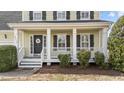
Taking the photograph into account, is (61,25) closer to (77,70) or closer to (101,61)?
(77,70)

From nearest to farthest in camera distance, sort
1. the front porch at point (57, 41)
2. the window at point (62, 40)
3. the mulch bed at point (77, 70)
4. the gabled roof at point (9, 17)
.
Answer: the mulch bed at point (77, 70)
the front porch at point (57, 41)
the window at point (62, 40)
the gabled roof at point (9, 17)

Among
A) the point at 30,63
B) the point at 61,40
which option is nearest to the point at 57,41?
the point at 61,40

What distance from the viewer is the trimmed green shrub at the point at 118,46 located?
16297 millimetres

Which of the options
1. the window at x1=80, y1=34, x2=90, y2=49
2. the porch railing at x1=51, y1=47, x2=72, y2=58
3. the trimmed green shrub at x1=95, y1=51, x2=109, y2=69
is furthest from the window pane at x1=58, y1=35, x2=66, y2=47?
the trimmed green shrub at x1=95, y1=51, x2=109, y2=69

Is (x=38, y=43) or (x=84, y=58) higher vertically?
(x=38, y=43)

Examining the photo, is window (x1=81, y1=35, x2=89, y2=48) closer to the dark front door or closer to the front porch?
the front porch

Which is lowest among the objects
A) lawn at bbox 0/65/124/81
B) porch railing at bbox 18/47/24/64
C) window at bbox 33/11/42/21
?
lawn at bbox 0/65/124/81

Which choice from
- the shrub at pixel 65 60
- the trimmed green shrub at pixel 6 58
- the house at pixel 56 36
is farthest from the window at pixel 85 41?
the trimmed green shrub at pixel 6 58

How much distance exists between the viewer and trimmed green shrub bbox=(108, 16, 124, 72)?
1630cm

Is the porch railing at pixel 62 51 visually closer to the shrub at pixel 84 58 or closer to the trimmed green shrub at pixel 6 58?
the shrub at pixel 84 58

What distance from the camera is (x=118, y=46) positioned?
16609 millimetres

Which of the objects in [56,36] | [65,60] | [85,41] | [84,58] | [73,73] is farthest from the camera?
[56,36]

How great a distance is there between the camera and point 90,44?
69.5 feet
